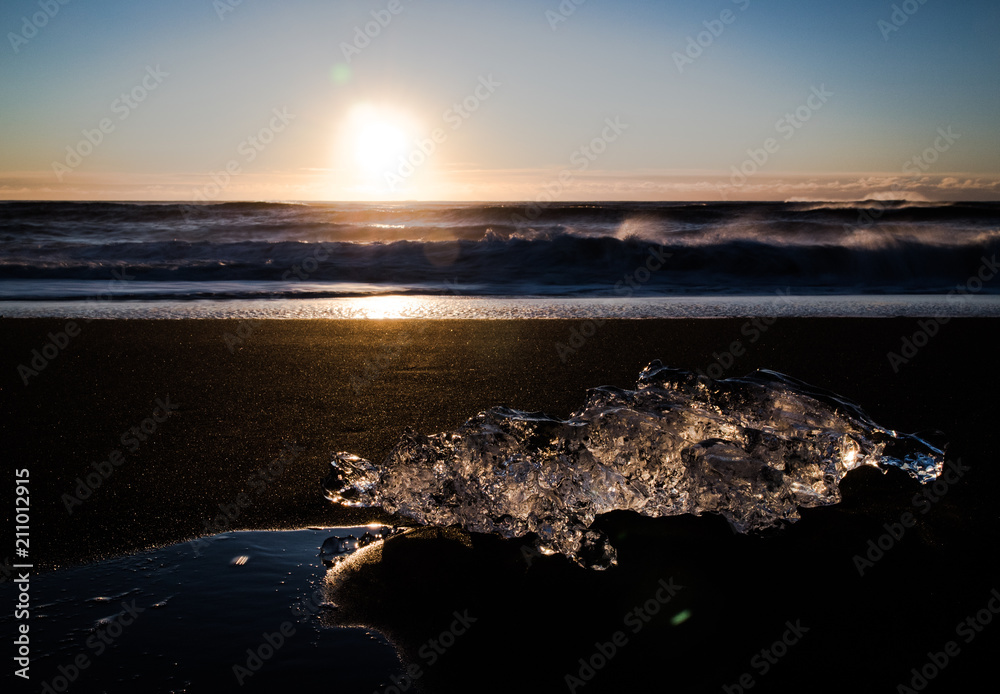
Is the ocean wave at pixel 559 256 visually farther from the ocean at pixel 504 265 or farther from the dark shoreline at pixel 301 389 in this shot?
the dark shoreline at pixel 301 389

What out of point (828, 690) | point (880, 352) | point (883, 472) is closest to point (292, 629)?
point (828, 690)

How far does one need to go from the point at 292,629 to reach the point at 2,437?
7.36 feet

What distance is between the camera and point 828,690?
58.3 inches

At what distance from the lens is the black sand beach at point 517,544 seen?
161 cm

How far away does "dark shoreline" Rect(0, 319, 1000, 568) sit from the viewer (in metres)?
2.43

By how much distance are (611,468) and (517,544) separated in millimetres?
392

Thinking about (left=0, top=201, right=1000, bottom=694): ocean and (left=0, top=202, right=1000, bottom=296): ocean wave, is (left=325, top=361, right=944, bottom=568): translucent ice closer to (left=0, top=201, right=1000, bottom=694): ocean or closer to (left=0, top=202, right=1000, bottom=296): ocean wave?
(left=0, top=201, right=1000, bottom=694): ocean

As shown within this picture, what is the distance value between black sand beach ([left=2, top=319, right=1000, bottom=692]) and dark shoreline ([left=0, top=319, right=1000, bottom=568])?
2 cm

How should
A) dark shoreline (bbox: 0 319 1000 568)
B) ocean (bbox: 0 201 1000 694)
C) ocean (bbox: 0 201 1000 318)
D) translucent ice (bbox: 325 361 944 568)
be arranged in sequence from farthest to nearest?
1. ocean (bbox: 0 201 1000 318)
2. dark shoreline (bbox: 0 319 1000 568)
3. translucent ice (bbox: 325 361 944 568)
4. ocean (bbox: 0 201 1000 694)

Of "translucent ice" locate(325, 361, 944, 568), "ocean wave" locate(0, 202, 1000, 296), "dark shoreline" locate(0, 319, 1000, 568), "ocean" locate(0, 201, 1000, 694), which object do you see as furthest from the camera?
"ocean wave" locate(0, 202, 1000, 296)

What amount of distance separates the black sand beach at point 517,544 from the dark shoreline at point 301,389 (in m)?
0.02

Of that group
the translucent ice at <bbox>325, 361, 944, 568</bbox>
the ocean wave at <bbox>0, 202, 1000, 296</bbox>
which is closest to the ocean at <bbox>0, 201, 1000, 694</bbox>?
the translucent ice at <bbox>325, 361, 944, 568</bbox>

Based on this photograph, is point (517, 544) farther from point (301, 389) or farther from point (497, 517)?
point (301, 389)

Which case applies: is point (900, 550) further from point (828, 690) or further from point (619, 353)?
point (619, 353)
